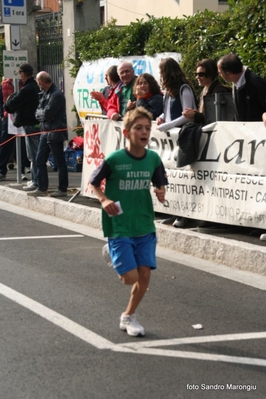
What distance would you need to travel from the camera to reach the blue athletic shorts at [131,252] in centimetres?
632

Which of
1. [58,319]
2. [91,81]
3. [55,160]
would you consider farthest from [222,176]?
[91,81]

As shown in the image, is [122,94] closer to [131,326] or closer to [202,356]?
[131,326]

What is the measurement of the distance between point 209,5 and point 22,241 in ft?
93.9

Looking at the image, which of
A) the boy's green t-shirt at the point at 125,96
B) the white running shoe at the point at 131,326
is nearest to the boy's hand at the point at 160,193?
the white running shoe at the point at 131,326

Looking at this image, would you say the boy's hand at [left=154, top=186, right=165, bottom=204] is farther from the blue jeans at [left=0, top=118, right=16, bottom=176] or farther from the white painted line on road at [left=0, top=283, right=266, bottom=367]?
the blue jeans at [left=0, top=118, right=16, bottom=176]

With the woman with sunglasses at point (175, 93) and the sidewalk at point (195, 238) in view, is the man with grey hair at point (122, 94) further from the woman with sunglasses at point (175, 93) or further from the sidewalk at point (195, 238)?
the sidewalk at point (195, 238)

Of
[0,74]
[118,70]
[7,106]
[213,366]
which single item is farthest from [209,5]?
[213,366]

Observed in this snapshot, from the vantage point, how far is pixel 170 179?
1043cm

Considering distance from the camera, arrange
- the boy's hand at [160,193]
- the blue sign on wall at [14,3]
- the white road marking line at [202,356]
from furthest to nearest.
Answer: the blue sign on wall at [14,3] → the boy's hand at [160,193] → the white road marking line at [202,356]

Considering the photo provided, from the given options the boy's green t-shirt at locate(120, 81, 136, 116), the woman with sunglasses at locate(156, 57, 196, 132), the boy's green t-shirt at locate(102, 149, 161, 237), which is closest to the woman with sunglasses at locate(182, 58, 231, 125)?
the woman with sunglasses at locate(156, 57, 196, 132)

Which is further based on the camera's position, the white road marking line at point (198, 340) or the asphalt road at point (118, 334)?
the white road marking line at point (198, 340)

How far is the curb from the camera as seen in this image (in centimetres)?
855

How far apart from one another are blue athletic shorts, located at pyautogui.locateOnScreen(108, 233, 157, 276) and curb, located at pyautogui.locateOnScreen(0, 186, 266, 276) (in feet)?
7.34

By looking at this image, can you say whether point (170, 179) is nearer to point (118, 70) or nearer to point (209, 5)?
point (118, 70)
